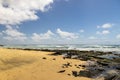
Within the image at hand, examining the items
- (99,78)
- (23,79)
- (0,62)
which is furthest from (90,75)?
(0,62)

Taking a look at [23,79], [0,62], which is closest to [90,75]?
[23,79]

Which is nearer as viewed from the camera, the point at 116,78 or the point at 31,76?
the point at 116,78

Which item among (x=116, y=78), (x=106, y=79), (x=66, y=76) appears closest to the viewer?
(x=116, y=78)

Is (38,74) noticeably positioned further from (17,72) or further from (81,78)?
(81,78)

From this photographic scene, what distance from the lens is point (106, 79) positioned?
869 centimetres

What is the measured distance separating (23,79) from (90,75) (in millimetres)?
3775

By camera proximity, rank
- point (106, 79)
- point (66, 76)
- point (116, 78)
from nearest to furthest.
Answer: point (116, 78), point (106, 79), point (66, 76)

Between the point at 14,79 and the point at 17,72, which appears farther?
the point at 17,72

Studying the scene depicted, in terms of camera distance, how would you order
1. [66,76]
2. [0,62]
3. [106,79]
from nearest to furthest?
[106,79] → [66,76] → [0,62]

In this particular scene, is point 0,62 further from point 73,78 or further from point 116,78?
point 116,78

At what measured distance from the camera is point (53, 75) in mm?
9477

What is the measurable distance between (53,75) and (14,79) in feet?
7.23

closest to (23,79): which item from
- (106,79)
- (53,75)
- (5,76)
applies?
(5,76)

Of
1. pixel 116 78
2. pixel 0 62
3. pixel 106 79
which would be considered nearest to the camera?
pixel 116 78
